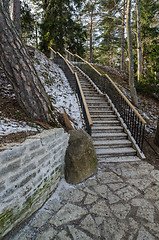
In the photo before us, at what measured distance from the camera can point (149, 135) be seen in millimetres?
5523

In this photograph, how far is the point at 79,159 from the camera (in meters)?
3.03

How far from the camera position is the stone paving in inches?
74.6

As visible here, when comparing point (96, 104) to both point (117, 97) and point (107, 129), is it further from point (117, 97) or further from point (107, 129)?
point (107, 129)

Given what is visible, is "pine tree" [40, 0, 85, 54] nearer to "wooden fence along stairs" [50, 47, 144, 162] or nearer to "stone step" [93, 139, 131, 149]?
"wooden fence along stairs" [50, 47, 144, 162]

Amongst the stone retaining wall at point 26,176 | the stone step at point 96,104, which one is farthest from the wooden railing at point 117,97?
the stone retaining wall at point 26,176

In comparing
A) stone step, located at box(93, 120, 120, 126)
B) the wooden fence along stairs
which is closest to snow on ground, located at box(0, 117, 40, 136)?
the wooden fence along stairs

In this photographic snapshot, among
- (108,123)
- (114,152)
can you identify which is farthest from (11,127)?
(108,123)

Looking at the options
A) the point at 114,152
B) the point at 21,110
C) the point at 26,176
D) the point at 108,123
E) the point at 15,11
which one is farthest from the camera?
the point at 15,11

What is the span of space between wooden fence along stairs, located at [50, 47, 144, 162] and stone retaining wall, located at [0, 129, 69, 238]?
1.74 meters

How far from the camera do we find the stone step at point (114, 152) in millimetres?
4129

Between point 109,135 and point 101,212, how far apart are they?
104 inches

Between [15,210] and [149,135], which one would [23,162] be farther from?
[149,135]

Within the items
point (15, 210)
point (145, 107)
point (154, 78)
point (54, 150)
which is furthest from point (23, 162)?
point (154, 78)

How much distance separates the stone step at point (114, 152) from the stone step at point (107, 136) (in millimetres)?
425
